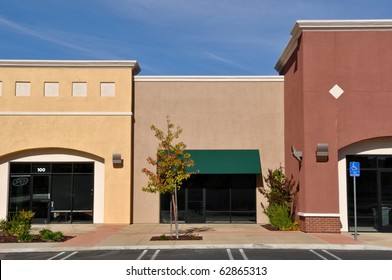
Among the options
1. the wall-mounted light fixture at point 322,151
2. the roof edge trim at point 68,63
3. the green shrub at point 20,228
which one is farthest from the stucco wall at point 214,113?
the green shrub at point 20,228

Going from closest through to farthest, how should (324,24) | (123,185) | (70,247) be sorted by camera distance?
(70,247) → (324,24) → (123,185)

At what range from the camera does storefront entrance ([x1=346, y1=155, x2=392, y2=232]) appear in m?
21.2

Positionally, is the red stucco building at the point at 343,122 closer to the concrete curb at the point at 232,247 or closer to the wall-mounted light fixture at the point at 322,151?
the wall-mounted light fixture at the point at 322,151

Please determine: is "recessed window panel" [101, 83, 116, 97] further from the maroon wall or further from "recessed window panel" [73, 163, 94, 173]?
the maroon wall

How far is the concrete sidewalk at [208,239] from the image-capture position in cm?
1658

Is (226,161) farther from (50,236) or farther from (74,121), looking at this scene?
(50,236)

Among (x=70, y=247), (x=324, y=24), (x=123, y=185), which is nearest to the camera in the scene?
(x=70, y=247)

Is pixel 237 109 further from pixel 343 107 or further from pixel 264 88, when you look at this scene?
pixel 343 107

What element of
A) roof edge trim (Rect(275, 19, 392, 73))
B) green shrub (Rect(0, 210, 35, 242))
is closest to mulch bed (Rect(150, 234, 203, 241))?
green shrub (Rect(0, 210, 35, 242))

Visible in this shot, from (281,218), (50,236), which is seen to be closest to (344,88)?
(281,218)

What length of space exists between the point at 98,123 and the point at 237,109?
272 inches

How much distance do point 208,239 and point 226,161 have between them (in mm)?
6920

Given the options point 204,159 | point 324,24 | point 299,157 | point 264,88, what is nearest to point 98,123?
point 204,159

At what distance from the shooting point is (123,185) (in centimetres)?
2464
